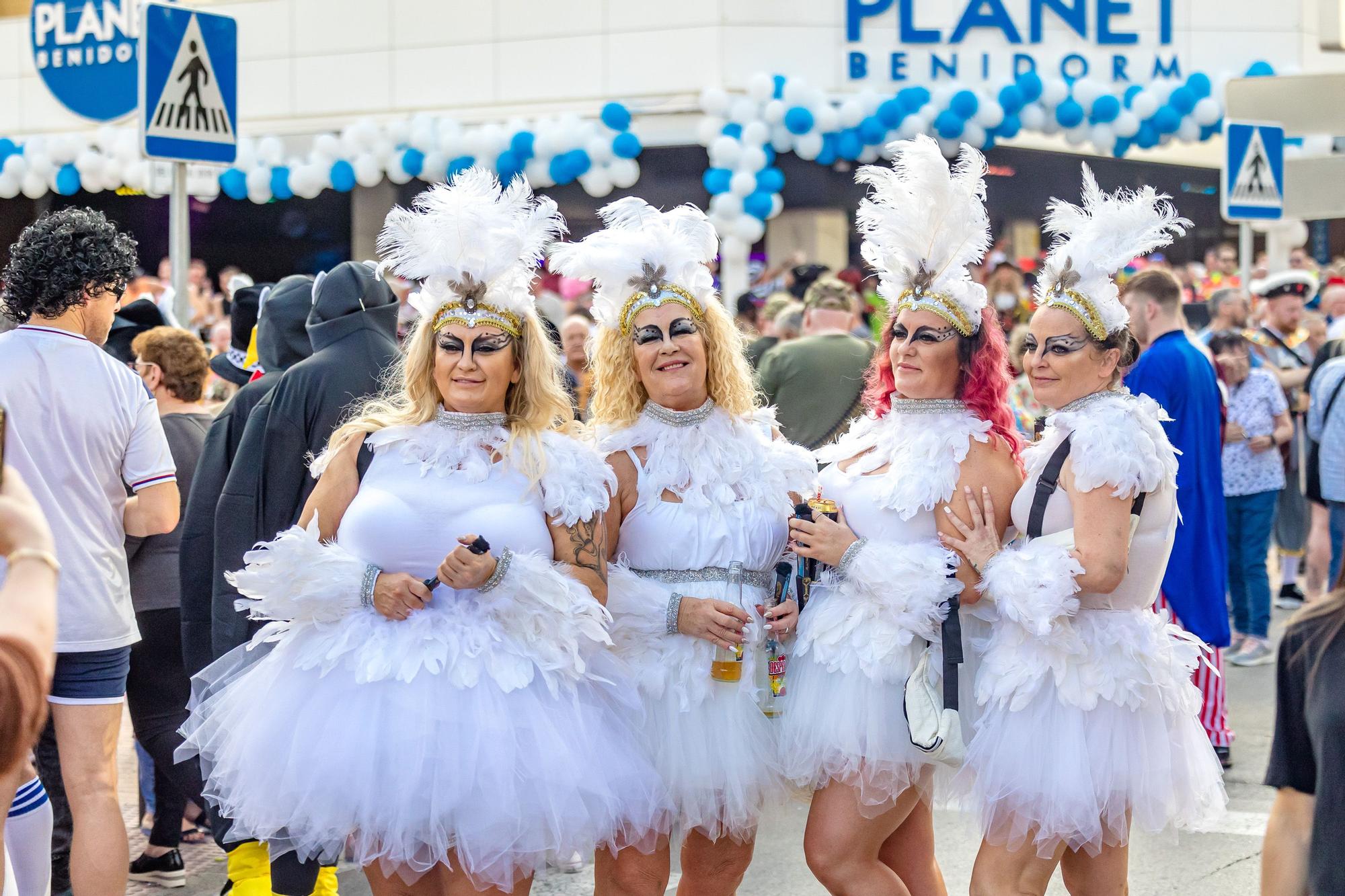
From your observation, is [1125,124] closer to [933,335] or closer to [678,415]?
[933,335]

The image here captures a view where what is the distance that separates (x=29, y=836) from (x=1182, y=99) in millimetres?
12729

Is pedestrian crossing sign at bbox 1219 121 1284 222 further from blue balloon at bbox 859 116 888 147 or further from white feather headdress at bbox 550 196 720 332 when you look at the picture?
white feather headdress at bbox 550 196 720 332

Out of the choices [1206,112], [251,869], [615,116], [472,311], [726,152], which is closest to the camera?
[472,311]

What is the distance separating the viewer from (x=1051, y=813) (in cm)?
353

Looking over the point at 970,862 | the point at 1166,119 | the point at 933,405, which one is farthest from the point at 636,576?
the point at 1166,119

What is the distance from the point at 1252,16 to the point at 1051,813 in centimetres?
1419

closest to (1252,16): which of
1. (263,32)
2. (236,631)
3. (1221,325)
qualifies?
(1221,325)

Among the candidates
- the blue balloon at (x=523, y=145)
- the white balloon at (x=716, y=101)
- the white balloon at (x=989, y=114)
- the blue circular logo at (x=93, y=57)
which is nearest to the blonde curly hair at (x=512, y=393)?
the blue circular logo at (x=93, y=57)

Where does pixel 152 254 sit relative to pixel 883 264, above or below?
above

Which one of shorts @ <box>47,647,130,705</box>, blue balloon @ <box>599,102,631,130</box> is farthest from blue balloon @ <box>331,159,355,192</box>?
shorts @ <box>47,647,130,705</box>

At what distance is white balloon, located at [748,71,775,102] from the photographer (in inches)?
520

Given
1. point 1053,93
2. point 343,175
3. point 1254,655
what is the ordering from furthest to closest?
point 343,175
point 1053,93
point 1254,655

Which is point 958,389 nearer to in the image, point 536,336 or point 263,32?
point 536,336

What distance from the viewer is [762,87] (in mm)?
13203
